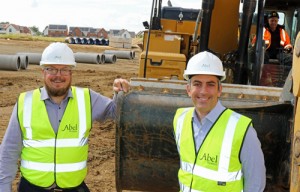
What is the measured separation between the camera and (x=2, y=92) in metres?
13.4

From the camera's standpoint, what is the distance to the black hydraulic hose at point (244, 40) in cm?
574

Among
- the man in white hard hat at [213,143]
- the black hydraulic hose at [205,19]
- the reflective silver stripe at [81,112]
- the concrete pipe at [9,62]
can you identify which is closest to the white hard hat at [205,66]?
the man in white hard hat at [213,143]

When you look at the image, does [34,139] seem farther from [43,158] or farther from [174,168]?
[174,168]

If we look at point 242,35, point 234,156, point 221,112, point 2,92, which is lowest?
point 2,92

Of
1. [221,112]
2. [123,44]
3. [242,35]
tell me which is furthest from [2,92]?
[123,44]

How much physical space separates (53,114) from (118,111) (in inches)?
19.0

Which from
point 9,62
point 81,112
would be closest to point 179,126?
point 81,112

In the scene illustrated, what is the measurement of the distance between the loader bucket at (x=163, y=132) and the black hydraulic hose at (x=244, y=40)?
2.21 m

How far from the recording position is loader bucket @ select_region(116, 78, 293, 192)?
11.0ft

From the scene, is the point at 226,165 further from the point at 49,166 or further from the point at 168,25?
the point at 168,25

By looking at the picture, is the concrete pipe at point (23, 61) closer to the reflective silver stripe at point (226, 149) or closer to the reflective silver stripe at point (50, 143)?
the reflective silver stripe at point (50, 143)

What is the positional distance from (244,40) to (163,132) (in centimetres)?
295

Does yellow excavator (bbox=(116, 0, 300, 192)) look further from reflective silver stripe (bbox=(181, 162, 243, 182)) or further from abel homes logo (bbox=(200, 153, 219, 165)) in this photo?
abel homes logo (bbox=(200, 153, 219, 165))

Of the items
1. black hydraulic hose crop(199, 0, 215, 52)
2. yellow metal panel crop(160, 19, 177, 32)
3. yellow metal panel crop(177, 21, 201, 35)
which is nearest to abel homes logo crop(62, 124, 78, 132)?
black hydraulic hose crop(199, 0, 215, 52)
